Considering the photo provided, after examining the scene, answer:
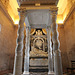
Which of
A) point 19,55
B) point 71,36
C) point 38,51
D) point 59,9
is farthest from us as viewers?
point 59,9

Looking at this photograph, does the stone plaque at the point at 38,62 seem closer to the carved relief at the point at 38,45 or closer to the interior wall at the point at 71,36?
the carved relief at the point at 38,45

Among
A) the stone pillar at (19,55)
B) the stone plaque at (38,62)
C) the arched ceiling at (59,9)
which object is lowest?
the stone plaque at (38,62)

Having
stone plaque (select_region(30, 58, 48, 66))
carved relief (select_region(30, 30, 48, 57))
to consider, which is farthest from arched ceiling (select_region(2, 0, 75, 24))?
stone plaque (select_region(30, 58, 48, 66))

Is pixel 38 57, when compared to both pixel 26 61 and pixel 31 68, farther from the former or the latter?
pixel 26 61

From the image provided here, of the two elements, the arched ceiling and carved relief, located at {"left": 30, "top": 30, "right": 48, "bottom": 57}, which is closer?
carved relief, located at {"left": 30, "top": 30, "right": 48, "bottom": 57}

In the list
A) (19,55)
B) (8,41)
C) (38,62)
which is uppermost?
(8,41)

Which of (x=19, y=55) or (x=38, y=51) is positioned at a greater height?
(x=38, y=51)

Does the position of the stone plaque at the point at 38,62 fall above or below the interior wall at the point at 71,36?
below

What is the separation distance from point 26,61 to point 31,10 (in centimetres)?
464

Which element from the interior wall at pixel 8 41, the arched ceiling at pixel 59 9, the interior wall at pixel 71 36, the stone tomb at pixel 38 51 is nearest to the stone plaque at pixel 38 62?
the stone tomb at pixel 38 51

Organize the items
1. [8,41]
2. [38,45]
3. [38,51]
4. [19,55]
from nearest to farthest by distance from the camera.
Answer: [19,55] < [8,41] < [38,51] < [38,45]

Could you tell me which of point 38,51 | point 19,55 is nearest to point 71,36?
point 38,51

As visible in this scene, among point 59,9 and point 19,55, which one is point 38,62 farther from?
point 59,9

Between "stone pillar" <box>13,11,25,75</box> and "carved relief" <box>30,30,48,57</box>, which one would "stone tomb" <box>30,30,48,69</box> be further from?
"stone pillar" <box>13,11,25,75</box>
